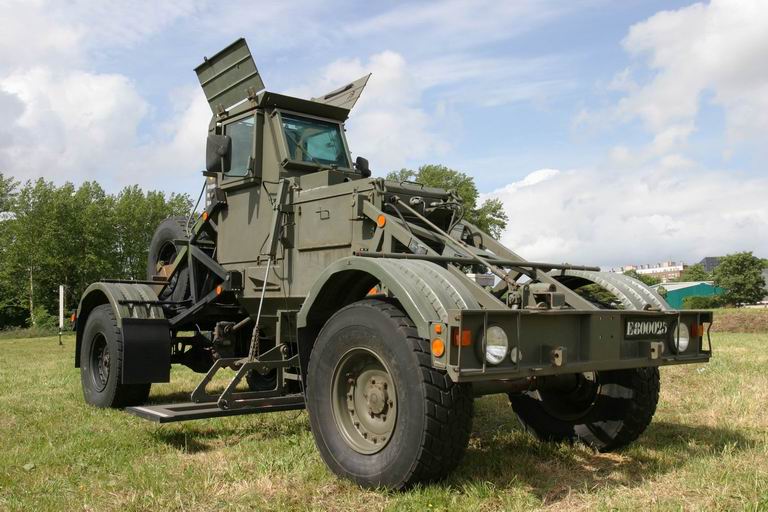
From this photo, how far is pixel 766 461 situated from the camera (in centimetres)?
500

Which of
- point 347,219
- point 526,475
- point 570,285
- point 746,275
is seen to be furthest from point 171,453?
point 746,275

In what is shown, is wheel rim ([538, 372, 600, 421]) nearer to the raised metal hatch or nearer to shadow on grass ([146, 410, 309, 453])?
shadow on grass ([146, 410, 309, 453])

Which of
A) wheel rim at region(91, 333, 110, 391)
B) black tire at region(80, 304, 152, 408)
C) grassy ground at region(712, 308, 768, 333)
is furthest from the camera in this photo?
grassy ground at region(712, 308, 768, 333)

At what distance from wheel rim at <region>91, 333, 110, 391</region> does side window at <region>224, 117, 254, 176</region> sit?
99.1 inches

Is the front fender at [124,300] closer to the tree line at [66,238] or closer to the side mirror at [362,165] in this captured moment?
the side mirror at [362,165]

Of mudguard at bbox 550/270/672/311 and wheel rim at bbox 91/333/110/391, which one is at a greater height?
mudguard at bbox 550/270/672/311

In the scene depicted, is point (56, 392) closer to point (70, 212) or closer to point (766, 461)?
point (766, 461)

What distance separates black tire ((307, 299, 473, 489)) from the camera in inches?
160

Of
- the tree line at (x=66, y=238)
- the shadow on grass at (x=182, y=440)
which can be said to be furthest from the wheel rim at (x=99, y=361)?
the tree line at (x=66, y=238)

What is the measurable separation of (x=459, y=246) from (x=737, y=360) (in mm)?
7914

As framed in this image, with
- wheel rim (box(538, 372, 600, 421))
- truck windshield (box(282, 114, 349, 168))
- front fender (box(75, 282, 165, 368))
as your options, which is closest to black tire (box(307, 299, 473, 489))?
wheel rim (box(538, 372, 600, 421))

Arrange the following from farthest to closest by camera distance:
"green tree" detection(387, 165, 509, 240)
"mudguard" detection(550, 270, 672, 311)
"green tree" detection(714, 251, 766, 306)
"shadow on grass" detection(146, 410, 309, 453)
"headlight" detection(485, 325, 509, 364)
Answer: "green tree" detection(714, 251, 766, 306) → "green tree" detection(387, 165, 509, 240) → "shadow on grass" detection(146, 410, 309, 453) → "mudguard" detection(550, 270, 672, 311) → "headlight" detection(485, 325, 509, 364)

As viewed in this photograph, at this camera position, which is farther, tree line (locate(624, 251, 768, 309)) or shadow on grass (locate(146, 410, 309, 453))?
tree line (locate(624, 251, 768, 309))

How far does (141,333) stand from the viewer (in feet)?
24.6
